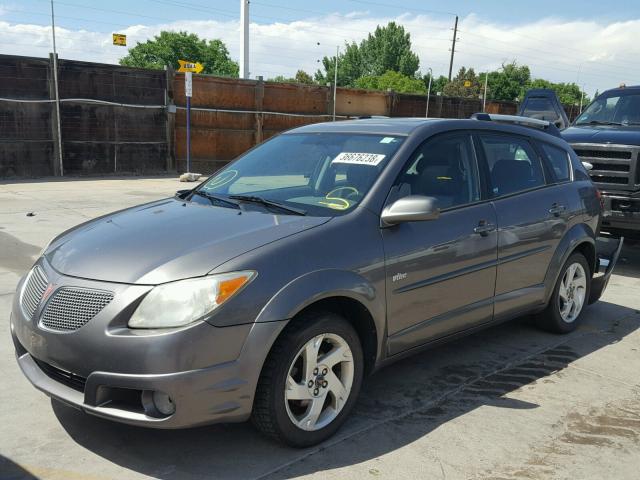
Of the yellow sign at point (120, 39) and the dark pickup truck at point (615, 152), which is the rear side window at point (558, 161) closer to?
the dark pickup truck at point (615, 152)

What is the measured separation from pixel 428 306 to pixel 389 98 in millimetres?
20219

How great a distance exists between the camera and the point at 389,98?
75.6 ft

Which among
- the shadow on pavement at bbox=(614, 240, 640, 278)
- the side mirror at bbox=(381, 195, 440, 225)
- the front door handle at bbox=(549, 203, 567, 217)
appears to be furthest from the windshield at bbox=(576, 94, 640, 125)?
the side mirror at bbox=(381, 195, 440, 225)

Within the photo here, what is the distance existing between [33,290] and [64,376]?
21.2 inches

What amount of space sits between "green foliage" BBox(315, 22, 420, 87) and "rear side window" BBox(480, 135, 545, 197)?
87061 mm

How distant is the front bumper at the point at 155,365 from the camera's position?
269 centimetres

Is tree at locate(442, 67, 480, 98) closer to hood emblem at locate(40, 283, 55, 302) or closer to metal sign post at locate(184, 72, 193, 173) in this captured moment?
metal sign post at locate(184, 72, 193, 173)

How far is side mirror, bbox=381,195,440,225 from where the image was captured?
3.44 metres

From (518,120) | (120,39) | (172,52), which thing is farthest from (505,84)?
(518,120)

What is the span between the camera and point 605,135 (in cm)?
806

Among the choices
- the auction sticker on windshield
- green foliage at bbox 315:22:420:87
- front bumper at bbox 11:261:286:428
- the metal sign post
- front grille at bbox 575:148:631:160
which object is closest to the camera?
front bumper at bbox 11:261:286:428

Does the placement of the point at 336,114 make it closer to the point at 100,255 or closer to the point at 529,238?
the point at 529,238

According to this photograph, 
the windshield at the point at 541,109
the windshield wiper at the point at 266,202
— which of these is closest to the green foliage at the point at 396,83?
the windshield at the point at 541,109

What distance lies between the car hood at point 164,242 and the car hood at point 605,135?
19.4 ft
